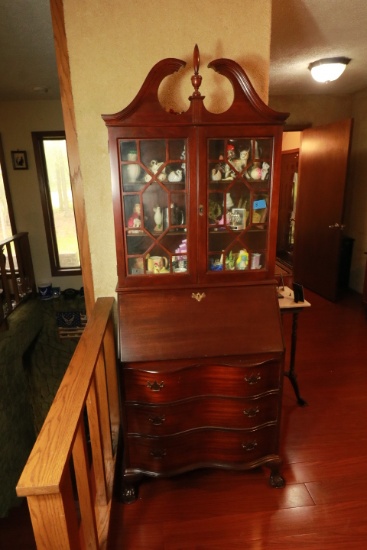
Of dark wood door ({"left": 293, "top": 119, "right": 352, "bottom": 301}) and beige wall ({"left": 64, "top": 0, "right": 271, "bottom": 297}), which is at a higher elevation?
beige wall ({"left": 64, "top": 0, "right": 271, "bottom": 297})

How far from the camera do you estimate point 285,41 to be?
241cm

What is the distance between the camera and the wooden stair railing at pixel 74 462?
755 mm

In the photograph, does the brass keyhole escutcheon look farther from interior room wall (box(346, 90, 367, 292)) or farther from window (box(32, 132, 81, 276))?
window (box(32, 132, 81, 276))

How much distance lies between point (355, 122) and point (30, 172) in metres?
4.11

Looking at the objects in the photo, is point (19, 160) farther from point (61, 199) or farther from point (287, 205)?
point (287, 205)

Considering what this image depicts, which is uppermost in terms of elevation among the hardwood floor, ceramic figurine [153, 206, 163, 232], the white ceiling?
the white ceiling

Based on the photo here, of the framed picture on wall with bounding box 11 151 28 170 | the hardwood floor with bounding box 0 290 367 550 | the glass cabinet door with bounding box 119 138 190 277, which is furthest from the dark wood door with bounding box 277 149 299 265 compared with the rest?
the glass cabinet door with bounding box 119 138 190 277

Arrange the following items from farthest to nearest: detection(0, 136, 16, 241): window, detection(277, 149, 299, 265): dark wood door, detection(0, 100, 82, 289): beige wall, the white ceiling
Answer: detection(277, 149, 299, 265): dark wood door, detection(0, 136, 16, 241): window, detection(0, 100, 82, 289): beige wall, the white ceiling

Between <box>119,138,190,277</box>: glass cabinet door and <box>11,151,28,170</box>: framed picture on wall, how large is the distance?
3443 mm

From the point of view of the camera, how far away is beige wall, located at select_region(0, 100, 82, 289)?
4090 mm

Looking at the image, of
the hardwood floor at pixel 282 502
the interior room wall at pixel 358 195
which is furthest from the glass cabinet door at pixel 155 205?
the interior room wall at pixel 358 195

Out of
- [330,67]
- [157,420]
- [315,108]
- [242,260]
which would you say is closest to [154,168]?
[242,260]

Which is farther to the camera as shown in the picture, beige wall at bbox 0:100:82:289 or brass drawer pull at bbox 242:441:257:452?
beige wall at bbox 0:100:82:289

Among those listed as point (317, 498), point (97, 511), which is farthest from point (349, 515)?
point (97, 511)
